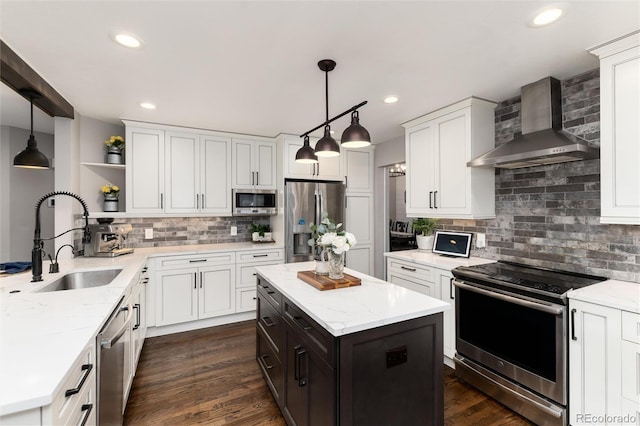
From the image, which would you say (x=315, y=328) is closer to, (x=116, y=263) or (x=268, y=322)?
(x=268, y=322)

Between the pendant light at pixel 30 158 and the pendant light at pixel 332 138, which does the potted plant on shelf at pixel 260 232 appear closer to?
the pendant light at pixel 332 138

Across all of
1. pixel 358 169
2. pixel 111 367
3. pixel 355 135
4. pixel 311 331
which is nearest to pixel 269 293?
pixel 311 331

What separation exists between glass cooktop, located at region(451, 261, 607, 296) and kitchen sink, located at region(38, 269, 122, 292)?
10.0ft

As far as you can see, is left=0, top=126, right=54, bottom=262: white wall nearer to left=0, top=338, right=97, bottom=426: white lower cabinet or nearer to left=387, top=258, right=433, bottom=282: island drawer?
left=0, top=338, right=97, bottom=426: white lower cabinet

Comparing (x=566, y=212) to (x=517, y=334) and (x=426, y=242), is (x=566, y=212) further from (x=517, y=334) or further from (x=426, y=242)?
(x=426, y=242)

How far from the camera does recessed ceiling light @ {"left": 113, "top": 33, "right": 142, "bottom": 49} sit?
5.86 feet

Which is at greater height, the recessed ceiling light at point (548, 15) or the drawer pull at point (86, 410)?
the recessed ceiling light at point (548, 15)

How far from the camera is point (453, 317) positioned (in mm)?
2668

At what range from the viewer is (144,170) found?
3559 mm

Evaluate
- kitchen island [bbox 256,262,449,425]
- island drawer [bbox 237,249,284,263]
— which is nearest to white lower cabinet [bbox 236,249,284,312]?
island drawer [bbox 237,249,284,263]

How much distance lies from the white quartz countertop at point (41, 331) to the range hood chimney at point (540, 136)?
9.51ft

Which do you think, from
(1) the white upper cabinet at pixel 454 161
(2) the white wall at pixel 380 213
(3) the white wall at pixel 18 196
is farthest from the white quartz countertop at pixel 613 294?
(3) the white wall at pixel 18 196

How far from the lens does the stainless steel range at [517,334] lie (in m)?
1.92

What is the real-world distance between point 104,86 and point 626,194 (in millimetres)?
3943
